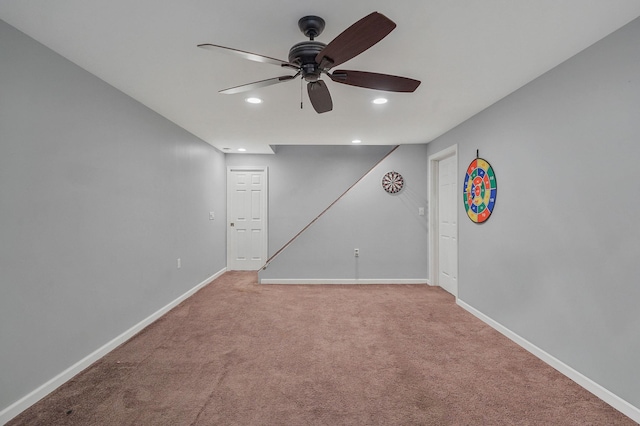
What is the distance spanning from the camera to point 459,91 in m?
2.63

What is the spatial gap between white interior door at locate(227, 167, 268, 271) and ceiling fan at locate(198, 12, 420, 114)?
3.65 m

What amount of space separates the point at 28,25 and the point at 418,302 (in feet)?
13.9

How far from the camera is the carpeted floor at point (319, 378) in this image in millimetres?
1723

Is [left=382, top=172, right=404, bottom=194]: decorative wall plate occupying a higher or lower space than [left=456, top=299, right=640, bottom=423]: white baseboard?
higher

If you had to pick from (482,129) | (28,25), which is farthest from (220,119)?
(482,129)

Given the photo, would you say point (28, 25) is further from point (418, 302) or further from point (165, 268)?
point (418, 302)

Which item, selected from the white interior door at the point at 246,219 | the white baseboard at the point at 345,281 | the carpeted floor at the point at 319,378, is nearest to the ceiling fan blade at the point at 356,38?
Result: the carpeted floor at the point at 319,378

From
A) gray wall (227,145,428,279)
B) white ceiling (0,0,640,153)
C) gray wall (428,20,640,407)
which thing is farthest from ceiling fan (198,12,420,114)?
gray wall (227,145,428,279)

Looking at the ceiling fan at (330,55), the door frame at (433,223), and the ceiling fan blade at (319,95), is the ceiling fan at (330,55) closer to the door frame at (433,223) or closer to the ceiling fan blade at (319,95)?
the ceiling fan blade at (319,95)

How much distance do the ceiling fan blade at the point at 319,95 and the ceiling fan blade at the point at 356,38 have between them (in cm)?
19

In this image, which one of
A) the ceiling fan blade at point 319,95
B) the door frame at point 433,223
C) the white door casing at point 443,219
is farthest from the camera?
the door frame at point 433,223

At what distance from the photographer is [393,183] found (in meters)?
4.78

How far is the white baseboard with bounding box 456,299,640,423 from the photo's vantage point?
171cm

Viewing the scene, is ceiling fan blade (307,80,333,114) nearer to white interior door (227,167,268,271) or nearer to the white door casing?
the white door casing
